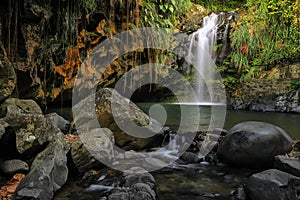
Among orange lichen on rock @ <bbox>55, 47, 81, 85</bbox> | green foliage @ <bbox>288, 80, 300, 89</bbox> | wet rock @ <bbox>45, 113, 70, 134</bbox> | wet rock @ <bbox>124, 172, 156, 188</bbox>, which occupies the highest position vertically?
orange lichen on rock @ <bbox>55, 47, 81, 85</bbox>

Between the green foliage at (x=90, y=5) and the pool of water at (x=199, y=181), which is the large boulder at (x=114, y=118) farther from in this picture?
the green foliage at (x=90, y=5)

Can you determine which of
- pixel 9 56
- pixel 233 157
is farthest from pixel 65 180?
pixel 9 56

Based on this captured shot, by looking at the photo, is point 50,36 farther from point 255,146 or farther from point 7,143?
point 255,146

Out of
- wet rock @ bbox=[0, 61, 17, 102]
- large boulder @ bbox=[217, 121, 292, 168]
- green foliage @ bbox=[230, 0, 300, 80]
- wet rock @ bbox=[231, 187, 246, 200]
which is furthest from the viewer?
green foliage @ bbox=[230, 0, 300, 80]

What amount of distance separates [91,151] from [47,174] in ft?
2.91

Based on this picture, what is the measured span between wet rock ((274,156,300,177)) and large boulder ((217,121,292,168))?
1.23 ft

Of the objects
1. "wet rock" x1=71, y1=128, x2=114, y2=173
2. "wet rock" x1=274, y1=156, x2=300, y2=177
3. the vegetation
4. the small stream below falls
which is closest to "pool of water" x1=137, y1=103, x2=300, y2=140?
"wet rock" x1=274, y1=156, x2=300, y2=177

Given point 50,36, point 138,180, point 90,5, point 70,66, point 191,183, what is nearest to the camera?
point 138,180

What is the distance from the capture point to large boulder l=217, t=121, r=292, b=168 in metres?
3.98

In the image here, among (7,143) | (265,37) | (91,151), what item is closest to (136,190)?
(91,151)

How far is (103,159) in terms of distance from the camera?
3.83 m

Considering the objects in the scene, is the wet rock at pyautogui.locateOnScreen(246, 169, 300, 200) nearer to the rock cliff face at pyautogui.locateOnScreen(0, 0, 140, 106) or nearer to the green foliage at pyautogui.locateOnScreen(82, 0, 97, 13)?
the rock cliff face at pyautogui.locateOnScreen(0, 0, 140, 106)

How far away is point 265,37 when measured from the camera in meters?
13.0

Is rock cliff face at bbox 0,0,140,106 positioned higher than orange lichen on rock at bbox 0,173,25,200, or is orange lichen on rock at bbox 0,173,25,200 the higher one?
rock cliff face at bbox 0,0,140,106
